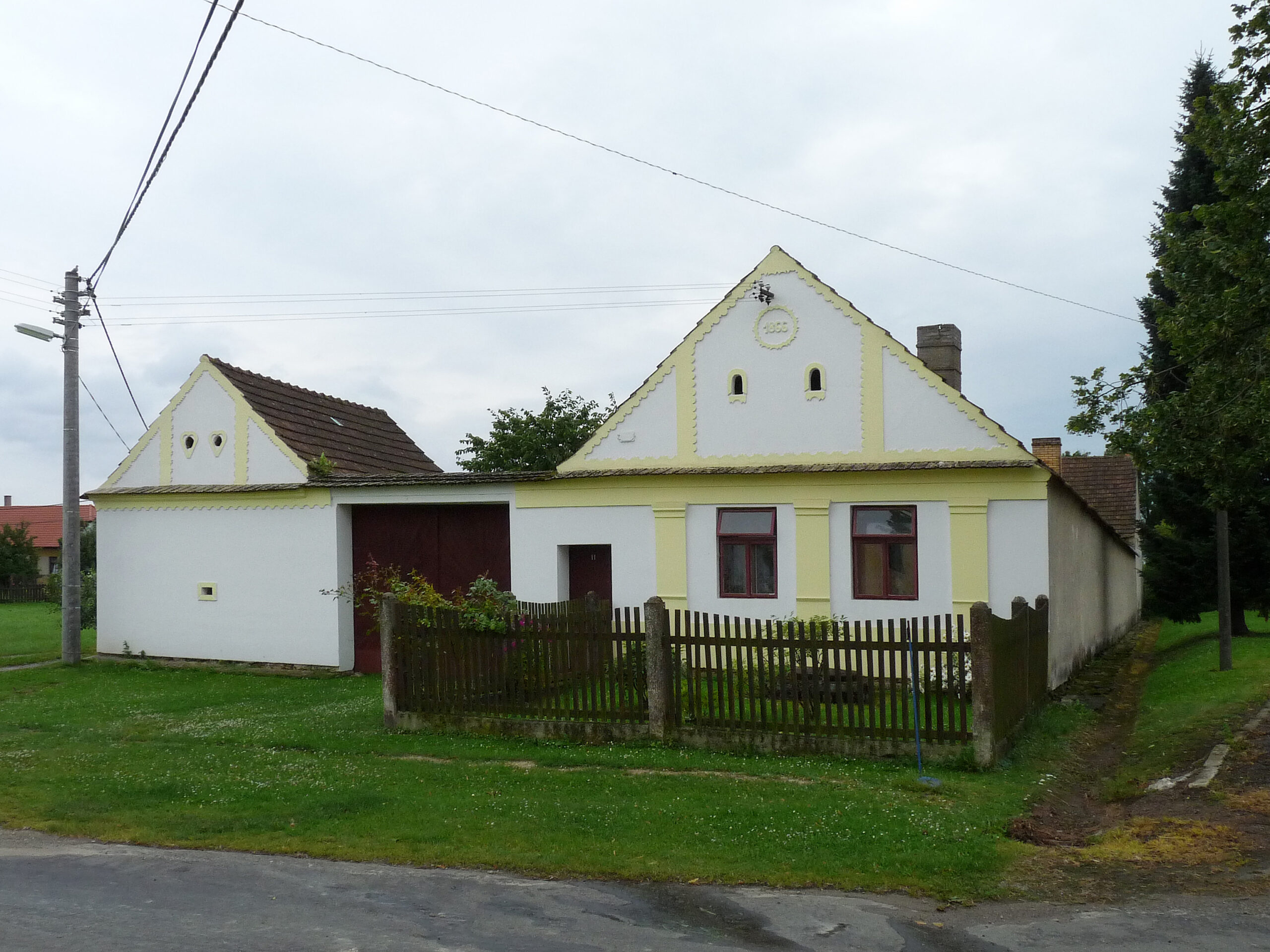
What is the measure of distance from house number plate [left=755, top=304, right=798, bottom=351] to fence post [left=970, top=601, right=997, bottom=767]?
8033mm

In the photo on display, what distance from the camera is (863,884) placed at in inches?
268

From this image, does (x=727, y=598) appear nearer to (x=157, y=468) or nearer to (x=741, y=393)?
(x=741, y=393)

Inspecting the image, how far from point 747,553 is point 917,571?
2725 mm

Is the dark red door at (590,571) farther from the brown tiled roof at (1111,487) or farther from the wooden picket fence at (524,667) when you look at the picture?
the brown tiled roof at (1111,487)

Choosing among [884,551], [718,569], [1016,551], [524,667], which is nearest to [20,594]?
[718,569]

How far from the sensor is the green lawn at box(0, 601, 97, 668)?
77.1ft

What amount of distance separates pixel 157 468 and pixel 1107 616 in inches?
872

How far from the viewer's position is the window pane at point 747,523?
17266mm

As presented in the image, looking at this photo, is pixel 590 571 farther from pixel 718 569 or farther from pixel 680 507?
pixel 718 569

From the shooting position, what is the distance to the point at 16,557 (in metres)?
52.3

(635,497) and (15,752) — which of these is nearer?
(15,752)

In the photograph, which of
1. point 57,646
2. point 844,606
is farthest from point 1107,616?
point 57,646

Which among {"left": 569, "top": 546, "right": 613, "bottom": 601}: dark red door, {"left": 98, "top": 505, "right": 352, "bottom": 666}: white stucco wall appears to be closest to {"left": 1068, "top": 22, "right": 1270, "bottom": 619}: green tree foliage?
{"left": 569, "top": 546, "right": 613, "bottom": 601}: dark red door

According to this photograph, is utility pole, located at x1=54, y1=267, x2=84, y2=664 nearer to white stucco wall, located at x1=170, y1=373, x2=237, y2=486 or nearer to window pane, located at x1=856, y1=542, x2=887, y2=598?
white stucco wall, located at x1=170, y1=373, x2=237, y2=486
